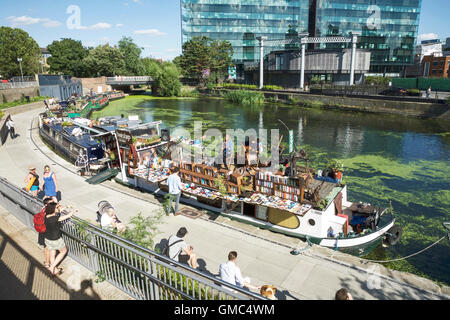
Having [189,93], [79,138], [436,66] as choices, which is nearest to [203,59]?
[189,93]

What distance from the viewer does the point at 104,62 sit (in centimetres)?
8631

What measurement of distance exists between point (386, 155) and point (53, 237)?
2641 centimetres

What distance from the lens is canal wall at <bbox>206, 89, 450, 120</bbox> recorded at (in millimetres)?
43656

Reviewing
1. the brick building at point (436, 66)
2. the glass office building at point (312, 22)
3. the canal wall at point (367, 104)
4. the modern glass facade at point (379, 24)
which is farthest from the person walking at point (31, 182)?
the modern glass facade at point (379, 24)

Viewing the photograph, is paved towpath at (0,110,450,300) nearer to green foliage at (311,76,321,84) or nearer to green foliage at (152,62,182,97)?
green foliage at (152,62,182,97)

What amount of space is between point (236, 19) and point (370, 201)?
3656 inches

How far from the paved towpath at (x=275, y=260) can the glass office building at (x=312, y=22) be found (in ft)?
282

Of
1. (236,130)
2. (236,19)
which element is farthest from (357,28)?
(236,130)

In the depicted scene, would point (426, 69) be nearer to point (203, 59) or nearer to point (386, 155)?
point (203, 59)

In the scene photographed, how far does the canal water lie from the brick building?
43.0 m

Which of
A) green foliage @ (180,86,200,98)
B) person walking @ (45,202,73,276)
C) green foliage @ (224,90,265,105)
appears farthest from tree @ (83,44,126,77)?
person walking @ (45,202,73,276)

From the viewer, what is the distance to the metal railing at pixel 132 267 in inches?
233

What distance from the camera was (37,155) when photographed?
72.7 ft
